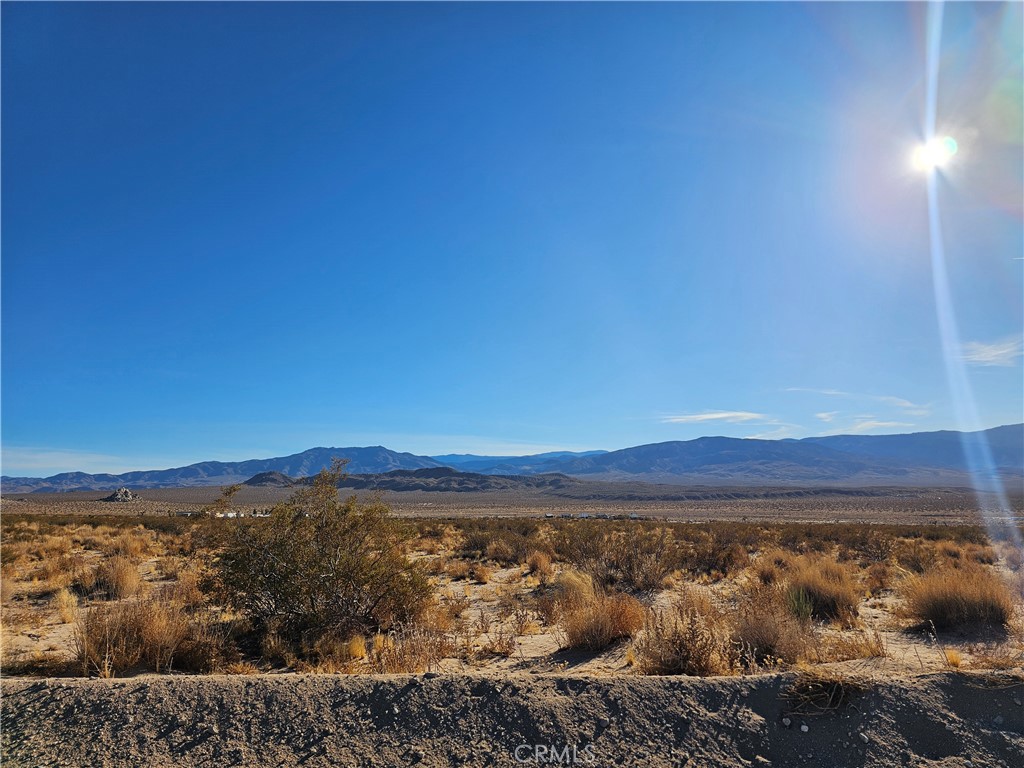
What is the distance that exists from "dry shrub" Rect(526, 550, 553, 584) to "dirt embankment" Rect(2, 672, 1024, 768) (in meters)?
9.48

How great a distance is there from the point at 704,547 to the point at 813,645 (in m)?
13.3

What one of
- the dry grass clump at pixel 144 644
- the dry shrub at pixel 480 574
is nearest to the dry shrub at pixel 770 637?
the dry grass clump at pixel 144 644

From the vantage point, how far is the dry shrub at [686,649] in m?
6.00

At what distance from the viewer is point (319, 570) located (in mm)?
8141

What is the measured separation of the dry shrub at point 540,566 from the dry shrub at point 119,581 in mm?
9493

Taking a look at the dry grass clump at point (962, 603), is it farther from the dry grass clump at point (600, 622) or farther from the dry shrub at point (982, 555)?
the dry shrub at point (982, 555)

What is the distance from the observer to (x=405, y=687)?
205 inches

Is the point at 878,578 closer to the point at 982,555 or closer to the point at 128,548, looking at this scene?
the point at 982,555

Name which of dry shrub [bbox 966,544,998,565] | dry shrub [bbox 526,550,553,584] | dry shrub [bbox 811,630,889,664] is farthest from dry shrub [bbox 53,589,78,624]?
dry shrub [bbox 966,544,998,565]

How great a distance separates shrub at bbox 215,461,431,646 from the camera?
26.4 feet

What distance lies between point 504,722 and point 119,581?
448 inches

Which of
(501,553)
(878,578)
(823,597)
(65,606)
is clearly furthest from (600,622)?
(501,553)

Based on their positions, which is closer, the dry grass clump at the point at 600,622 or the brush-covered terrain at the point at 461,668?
the brush-covered terrain at the point at 461,668

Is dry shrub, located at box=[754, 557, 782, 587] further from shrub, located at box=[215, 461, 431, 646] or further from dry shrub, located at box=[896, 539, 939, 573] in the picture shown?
shrub, located at box=[215, 461, 431, 646]
